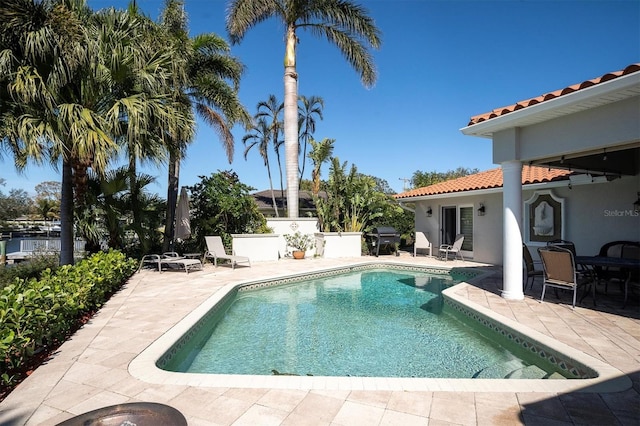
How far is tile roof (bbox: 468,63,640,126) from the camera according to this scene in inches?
209

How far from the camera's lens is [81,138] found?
8148mm

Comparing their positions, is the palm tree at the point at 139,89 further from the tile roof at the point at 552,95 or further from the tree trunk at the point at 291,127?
the tile roof at the point at 552,95

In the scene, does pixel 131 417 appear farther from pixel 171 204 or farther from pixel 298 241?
pixel 298 241

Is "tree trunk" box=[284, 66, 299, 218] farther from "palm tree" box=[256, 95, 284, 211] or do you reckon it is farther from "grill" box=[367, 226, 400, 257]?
"palm tree" box=[256, 95, 284, 211]

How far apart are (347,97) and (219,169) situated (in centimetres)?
1181

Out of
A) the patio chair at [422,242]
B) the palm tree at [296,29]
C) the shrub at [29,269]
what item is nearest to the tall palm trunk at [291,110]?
the palm tree at [296,29]

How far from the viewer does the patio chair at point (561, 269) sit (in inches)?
277

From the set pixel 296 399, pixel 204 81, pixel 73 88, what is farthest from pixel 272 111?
pixel 296 399

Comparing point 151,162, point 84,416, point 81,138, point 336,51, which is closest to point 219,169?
point 151,162

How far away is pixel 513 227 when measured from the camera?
775cm

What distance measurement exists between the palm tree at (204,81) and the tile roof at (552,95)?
10.5 meters

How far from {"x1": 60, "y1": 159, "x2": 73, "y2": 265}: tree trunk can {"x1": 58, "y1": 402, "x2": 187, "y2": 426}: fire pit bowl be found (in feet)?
27.2

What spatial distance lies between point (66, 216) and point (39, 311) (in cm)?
651

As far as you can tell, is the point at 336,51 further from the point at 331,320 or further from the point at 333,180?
the point at 331,320
